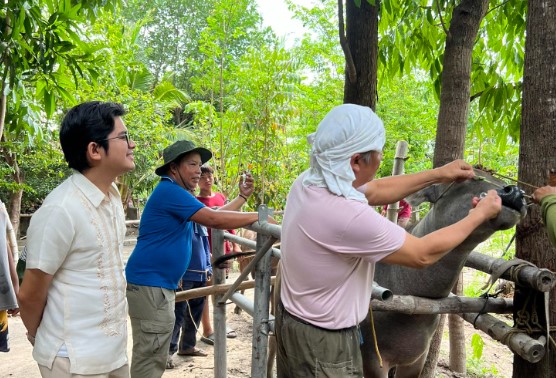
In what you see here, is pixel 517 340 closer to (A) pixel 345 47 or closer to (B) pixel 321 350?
(B) pixel 321 350

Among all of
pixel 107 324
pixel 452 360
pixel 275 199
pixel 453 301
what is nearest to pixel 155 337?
pixel 107 324

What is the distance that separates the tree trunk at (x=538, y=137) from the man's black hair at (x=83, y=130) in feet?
5.88

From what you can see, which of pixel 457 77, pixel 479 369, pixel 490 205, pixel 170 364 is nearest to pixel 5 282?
pixel 170 364

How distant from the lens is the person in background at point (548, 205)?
1.97 m

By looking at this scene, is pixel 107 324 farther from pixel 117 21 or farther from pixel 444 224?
pixel 117 21

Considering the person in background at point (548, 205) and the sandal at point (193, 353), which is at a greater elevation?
the person in background at point (548, 205)

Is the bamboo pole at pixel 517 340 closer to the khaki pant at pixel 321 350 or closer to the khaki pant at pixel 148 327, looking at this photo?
the khaki pant at pixel 321 350

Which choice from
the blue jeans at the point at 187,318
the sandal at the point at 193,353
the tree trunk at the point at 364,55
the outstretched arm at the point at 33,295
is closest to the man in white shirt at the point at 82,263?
the outstretched arm at the point at 33,295

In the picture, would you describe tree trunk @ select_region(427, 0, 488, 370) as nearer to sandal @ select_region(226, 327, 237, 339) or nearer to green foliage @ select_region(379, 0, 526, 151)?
green foliage @ select_region(379, 0, 526, 151)

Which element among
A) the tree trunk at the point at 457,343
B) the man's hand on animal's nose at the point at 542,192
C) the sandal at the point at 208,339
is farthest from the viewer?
the sandal at the point at 208,339

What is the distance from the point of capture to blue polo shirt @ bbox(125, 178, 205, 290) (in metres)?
3.00

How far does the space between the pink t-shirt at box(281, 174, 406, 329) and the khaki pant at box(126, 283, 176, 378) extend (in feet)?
4.10

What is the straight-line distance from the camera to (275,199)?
32.8 ft

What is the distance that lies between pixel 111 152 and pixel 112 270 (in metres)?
0.46
